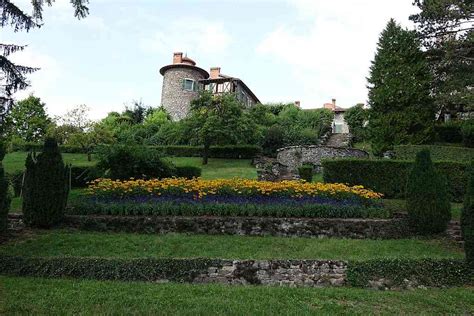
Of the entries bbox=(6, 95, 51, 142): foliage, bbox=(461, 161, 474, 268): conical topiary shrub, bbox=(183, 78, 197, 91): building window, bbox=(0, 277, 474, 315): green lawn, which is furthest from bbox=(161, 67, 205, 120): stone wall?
bbox=(0, 277, 474, 315): green lawn

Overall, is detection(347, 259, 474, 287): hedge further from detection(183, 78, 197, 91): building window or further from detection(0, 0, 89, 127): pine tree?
detection(183, 78, 197, 91): building window

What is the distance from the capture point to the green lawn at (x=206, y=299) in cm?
552

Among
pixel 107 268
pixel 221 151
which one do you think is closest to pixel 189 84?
pixel 221 151

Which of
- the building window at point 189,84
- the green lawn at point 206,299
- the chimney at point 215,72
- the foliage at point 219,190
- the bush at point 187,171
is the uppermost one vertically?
the chimney at point 215,72

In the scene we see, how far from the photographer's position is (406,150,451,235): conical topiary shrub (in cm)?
994

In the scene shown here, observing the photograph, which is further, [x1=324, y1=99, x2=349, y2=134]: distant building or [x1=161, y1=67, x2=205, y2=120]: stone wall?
[x1=324, y1=99, x2=349, y2=134]: distant building

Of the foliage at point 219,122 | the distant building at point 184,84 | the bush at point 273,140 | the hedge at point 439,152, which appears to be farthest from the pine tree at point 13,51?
the distant building at point 184,84

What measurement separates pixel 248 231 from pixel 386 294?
423cm

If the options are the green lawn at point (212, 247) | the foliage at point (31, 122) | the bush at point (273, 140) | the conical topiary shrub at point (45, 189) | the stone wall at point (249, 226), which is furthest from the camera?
the foliage at point (31, 122)

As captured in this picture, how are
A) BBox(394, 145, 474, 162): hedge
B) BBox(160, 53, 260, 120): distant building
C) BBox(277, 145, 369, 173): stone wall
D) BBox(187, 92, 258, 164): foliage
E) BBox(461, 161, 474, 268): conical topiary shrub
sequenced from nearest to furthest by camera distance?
BBox(461, 161, 474, 268): conical topiary shrub, BBox(394, 145, 474, 162): hedge, BBox(277, 145, 369, 173): stone wall, BBox(187, 92, 258, 164): foliage, BBox(160, 53, 260, 120): distant building

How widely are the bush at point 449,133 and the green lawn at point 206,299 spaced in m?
21.1

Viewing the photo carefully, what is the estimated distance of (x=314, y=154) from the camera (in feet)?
72.5

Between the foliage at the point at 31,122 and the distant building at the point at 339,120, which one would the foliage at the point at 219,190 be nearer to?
→ the foliage at the point at 31,122

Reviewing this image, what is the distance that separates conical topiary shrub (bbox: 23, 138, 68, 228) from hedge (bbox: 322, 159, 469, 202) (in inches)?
356
